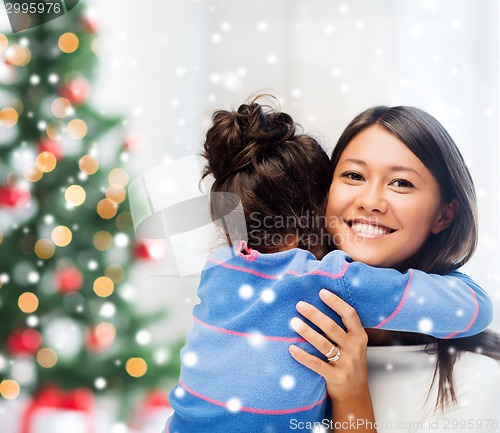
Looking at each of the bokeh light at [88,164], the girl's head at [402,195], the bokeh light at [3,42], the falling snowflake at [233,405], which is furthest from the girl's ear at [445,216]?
the bokeh light at [3,42]

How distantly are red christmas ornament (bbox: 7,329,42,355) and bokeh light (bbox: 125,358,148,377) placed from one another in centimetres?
30

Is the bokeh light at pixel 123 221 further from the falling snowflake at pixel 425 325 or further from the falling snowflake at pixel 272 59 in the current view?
the falling snowflake at pixel 425 325

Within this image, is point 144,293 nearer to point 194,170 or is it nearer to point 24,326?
point 24,326

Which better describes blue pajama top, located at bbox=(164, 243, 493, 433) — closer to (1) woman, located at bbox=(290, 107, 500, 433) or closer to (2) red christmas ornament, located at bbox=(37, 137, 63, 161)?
(1) woman, located at bbox=(290, 107, 500, 433)

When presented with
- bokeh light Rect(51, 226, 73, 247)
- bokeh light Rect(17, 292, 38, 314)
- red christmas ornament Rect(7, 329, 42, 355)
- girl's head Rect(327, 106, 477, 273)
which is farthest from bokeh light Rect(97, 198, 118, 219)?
girl's head Rect(327, 106, 477, 273)

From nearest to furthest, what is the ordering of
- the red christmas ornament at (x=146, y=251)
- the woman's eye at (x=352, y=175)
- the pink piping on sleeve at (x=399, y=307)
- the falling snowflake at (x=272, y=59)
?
the pink piping on sleeve at (x=399, y=307), the woman's eye at (x=352, y=175), the red christmas ornament at (x=146, y=251), the falling snowflake at (x=272, y=59)

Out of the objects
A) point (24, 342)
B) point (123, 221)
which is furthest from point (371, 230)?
point (24, 342)

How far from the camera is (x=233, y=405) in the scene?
1.00 metres

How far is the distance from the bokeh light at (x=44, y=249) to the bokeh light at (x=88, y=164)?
260mm

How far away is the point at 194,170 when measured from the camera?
158cm

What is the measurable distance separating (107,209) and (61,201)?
14 centimetres

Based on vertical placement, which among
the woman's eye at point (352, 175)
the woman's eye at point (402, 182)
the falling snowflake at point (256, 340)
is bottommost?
the falling snowflake at point (256, 340)

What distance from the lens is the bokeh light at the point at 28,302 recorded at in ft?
6.19

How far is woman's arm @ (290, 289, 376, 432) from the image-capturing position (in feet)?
3.34
